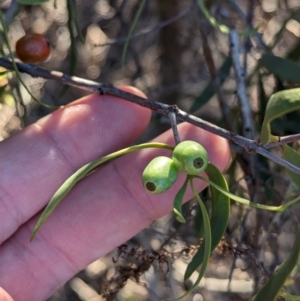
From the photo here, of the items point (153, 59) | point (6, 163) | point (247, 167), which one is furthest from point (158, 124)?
point (6, 163)

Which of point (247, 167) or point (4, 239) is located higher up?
point (4, 239)

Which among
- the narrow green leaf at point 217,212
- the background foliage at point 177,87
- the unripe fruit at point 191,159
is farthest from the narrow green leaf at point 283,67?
the unripe fruit at point 191,159

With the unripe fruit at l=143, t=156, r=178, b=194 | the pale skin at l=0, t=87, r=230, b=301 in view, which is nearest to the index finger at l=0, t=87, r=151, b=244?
the pale skin at l=0, t=87, r=230, b=301

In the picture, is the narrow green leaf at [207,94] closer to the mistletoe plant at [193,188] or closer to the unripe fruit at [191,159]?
the mistletoe plant at [193,188]

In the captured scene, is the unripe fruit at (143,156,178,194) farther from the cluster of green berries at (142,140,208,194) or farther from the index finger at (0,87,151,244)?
the index finger at (0,87,151,244)

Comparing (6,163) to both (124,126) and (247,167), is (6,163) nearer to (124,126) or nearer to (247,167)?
(124,126)

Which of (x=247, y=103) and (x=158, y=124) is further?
(x=158, y=124)

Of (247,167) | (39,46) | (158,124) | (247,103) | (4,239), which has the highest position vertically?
(39,46)
